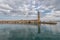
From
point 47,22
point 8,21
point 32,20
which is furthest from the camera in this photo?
point 8,21

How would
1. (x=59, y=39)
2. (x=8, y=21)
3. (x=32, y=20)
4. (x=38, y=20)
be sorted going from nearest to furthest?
(x=59, y=39) → (x=38, y=20) → (x=32, y=20) → (x=8, y=21)

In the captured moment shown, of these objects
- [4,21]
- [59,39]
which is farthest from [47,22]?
[59,39]

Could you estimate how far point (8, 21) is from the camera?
245 ft

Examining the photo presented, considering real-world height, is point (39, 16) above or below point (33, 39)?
above

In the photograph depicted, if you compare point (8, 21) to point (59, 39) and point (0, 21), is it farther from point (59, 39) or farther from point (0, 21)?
point (59, 39)

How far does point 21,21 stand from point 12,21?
6.95 meters

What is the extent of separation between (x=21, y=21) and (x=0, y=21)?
1350 cm

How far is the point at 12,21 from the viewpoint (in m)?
73.9

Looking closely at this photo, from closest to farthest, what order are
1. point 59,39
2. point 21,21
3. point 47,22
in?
point 59,39 → point 47,22 → point 21,21

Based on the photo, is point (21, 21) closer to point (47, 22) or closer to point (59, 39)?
point (47, 22)

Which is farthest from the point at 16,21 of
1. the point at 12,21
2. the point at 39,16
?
the point at 39,16

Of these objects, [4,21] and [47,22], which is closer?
[47,22]

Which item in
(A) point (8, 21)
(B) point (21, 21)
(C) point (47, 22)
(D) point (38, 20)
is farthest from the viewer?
(A) point (8, 21)

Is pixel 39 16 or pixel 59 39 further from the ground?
pixel 39 16
